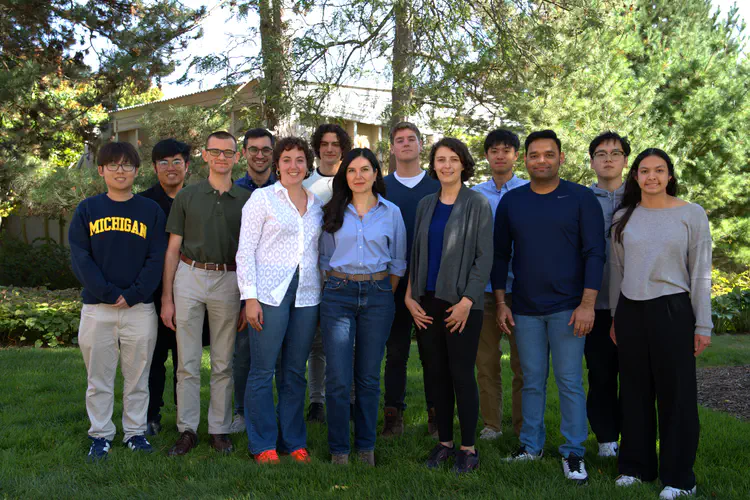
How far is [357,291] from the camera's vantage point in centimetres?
417

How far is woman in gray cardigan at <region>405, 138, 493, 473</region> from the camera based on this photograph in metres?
4.09

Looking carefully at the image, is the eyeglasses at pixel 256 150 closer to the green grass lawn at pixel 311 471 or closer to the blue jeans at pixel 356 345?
the blue jeans at pixel 356 345

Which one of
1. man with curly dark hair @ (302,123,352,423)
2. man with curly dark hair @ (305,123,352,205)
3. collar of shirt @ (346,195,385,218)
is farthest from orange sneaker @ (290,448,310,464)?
man with curly dark hair @ (305,123,352,205)

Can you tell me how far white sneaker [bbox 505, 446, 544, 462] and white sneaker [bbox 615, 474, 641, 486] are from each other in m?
0.57

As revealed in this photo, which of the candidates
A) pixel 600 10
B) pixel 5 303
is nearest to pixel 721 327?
pixel 600 10

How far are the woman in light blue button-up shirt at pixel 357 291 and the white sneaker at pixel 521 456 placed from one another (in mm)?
937

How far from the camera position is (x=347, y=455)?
14.1ft

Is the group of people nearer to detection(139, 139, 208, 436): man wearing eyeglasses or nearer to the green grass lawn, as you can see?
the green grass lawn

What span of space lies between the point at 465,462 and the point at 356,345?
1029 millimetres

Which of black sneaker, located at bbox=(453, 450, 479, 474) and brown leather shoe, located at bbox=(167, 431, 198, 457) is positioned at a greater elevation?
black sneaker, located at bbox=(453, 450, 479, 474)

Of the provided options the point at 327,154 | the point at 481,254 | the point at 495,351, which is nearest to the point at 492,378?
the point at 495,351

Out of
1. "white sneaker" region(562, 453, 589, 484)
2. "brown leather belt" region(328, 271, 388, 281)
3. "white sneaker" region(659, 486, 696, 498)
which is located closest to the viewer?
"white sneaker" region(659, 486, 696, 498)

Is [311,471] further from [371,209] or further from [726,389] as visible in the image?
[726,389]

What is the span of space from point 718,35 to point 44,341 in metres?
19.1
